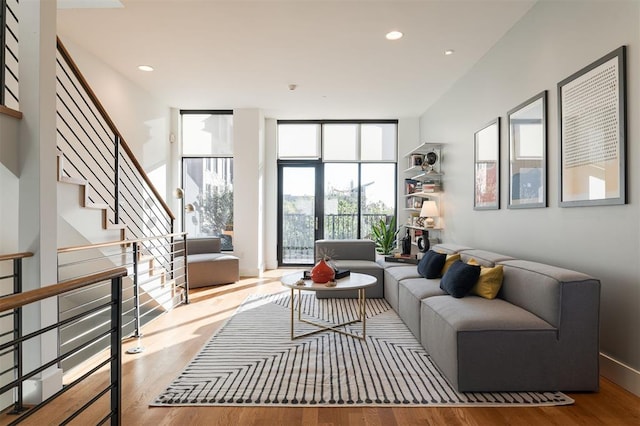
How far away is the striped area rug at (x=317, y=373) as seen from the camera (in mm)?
2168

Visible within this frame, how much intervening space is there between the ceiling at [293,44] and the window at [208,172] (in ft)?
3.11

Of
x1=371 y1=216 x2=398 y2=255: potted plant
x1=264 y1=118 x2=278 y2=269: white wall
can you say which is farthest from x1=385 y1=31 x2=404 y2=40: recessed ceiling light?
x1=264 y1=118 x2=278 y2=269: white wall

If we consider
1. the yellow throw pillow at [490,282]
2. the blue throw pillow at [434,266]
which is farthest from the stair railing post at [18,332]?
the blue throw pillow at [434,266]

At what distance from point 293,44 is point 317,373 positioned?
123 inches

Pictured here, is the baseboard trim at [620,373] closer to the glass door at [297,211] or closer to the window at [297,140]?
the glass door at [297,211]

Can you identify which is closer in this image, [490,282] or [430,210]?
[490,282]

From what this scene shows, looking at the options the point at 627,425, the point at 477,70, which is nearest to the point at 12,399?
the point at 627,425

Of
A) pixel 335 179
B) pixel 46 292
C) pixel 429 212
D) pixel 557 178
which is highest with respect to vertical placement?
pixel 335 179

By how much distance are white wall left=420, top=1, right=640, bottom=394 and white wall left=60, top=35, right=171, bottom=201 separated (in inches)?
172

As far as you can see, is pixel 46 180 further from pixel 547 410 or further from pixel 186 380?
pixel 547 410

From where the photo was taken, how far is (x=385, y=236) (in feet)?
20.7

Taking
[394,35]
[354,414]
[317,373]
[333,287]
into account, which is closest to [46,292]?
[354,414]

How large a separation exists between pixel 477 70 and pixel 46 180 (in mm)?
4267

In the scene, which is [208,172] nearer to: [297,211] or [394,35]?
[297,211]
